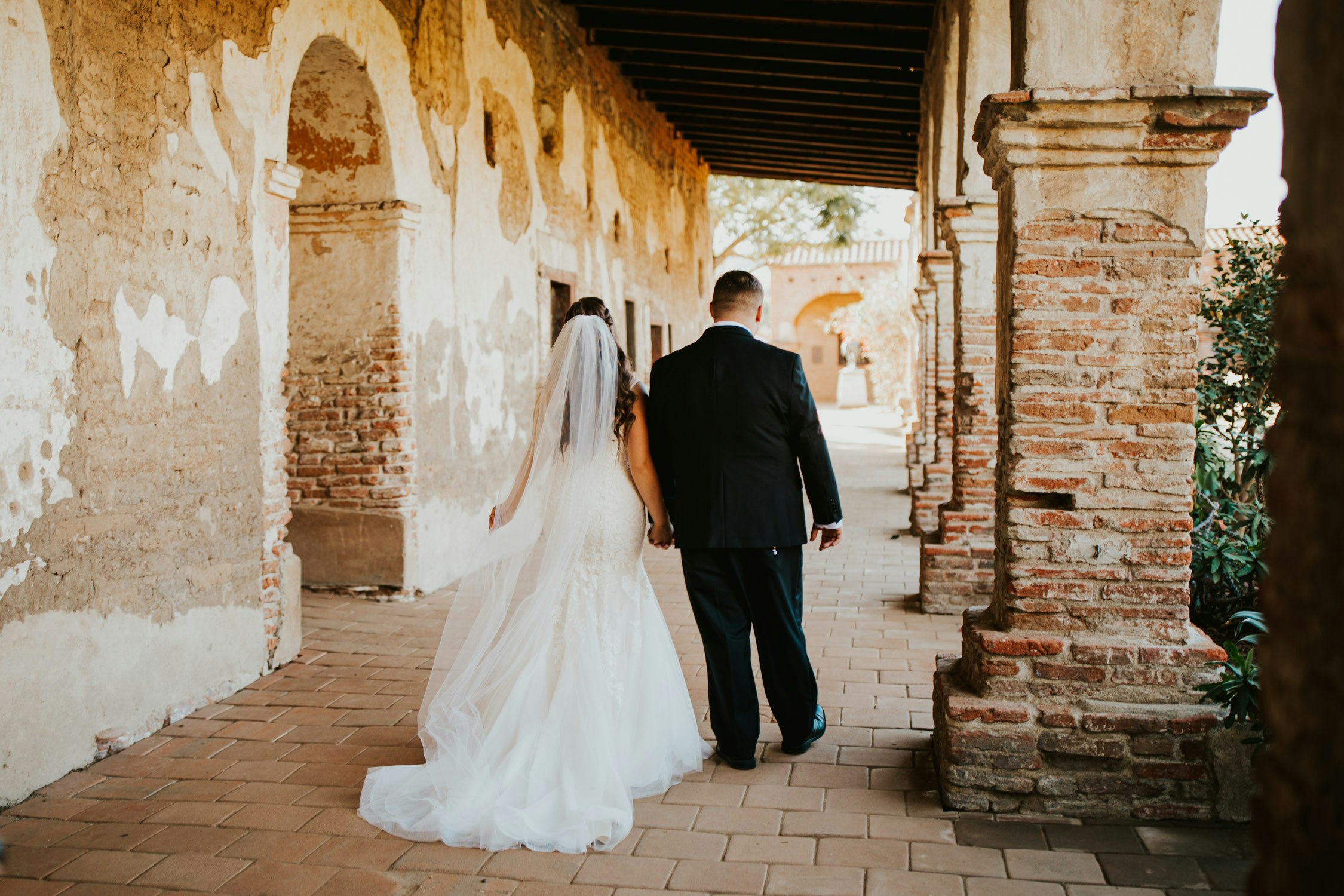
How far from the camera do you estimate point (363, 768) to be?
3.79 metres

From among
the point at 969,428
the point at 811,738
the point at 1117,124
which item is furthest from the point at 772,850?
the point at 969,428

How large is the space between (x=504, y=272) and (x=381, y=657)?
13.4 ft

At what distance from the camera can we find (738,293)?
3.77m

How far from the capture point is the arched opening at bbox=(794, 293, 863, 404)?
47.4 metres

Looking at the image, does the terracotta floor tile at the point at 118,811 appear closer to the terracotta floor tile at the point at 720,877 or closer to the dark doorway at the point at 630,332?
the terracotta floor tile at the point at 720,877

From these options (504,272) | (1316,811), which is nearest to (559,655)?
(1316,811)

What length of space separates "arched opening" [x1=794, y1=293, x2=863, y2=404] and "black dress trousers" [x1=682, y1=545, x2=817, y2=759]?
144ft

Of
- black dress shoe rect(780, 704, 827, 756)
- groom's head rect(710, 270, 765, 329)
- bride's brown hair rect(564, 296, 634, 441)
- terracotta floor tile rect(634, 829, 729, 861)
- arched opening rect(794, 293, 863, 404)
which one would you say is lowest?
terracotta floor tile rect(634, 829, 729, 861)

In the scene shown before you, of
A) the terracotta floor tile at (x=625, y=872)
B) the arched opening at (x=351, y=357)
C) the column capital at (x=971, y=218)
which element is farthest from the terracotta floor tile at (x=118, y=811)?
the column capital at (x=971, y=218)

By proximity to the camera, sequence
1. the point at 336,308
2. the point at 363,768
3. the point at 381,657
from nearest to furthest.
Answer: the point at 363,768, the point at 381,657, the point at 336,308

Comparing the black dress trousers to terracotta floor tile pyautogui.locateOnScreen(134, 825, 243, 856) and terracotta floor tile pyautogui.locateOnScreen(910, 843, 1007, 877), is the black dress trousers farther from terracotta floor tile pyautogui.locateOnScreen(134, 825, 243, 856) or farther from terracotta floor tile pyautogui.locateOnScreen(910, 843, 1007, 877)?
terracotta floor tile pyautogui.locateOnScreen(134, 825, 243, 856)

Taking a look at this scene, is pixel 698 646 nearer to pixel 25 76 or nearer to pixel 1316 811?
pixel 25 76

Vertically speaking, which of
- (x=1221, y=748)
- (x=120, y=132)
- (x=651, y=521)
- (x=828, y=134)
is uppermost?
(x=828, y=134)

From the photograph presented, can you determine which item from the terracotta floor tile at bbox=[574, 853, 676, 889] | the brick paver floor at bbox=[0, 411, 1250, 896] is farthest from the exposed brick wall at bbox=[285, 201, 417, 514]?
the terracotta floor tile at bbox=[574, 853, 676, 889]
